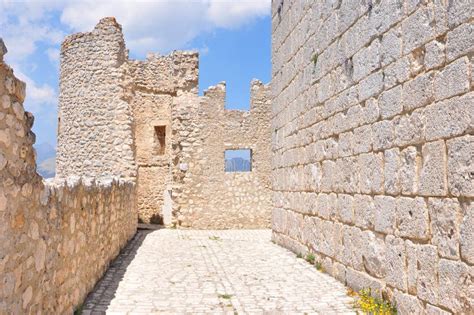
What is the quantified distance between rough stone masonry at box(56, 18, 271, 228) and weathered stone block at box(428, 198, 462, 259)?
10.6 metres

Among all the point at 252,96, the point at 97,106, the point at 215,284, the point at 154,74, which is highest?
the point at 154,74

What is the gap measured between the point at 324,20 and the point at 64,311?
202 inches

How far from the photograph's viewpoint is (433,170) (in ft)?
13.2

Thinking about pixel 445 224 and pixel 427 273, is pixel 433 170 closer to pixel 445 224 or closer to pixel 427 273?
pixel 445 224

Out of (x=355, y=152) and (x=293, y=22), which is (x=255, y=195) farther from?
(x=355, y=152)

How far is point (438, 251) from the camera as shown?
155 inches

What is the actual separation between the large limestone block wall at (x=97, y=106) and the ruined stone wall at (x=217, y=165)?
171 centimetres

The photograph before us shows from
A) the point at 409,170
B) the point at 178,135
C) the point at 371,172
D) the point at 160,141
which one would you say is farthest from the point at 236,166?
the point at 409,170

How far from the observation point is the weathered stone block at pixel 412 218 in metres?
4.15

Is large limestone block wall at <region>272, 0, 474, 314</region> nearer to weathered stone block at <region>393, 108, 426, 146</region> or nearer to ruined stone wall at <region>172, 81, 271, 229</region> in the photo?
weathered stone block at <region>393, 108, 426, 146</region>

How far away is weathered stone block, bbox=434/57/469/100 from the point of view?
358cm

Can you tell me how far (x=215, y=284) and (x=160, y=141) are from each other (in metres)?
12.4

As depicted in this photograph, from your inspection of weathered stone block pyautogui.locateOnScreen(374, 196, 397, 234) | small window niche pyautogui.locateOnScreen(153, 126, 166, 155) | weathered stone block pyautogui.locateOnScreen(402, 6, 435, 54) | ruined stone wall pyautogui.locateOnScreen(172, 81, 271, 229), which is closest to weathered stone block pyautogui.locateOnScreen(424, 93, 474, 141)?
weathered stone block pyautogui.locateOnScreen(402, 6, 435, 54)

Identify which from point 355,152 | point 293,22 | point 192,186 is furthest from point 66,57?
point 355,152
